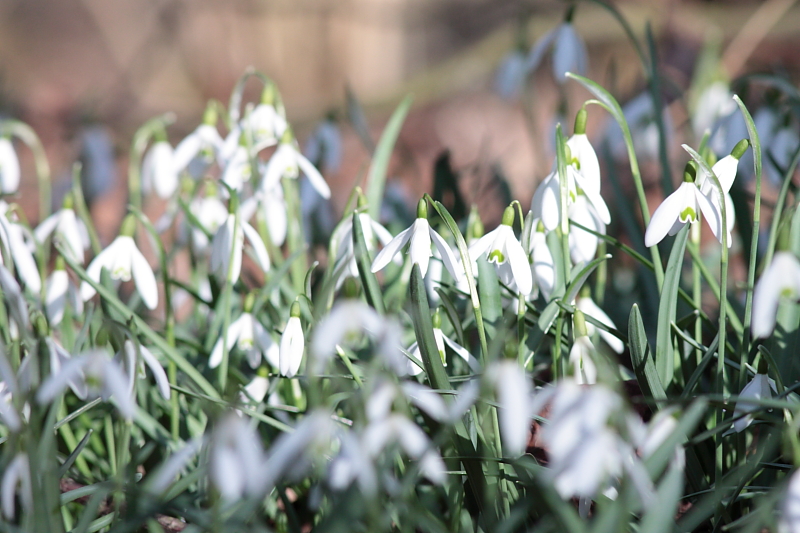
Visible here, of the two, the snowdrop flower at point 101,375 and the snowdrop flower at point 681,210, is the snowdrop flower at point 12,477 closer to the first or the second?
the snowdrop flower at point 101,375

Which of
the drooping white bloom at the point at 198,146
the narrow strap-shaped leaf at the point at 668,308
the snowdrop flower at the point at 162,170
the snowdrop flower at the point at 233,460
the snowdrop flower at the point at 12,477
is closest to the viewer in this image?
the snowdrop flower at the point at 233,460

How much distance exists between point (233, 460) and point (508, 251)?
0.41 meters

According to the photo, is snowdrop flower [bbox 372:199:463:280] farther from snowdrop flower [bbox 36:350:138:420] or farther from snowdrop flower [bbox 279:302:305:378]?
snowdrop flower [bbox 36:350:138:420]

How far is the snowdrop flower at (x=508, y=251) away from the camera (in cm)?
74

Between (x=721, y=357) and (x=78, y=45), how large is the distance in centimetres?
634

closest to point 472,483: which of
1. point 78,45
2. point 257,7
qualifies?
point 257,7

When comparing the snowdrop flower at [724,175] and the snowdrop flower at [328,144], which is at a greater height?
the snowdrop flower at [724,175]

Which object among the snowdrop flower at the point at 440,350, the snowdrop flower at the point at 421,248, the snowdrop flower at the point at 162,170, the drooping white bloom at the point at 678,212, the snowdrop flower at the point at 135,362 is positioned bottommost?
the snowdrop flower at the point at 440,350

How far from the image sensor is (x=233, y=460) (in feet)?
1.47

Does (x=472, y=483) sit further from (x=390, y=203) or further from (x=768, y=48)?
(x=768, y=48)

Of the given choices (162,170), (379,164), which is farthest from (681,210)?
Result: (162,170)

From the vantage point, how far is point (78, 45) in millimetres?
5809

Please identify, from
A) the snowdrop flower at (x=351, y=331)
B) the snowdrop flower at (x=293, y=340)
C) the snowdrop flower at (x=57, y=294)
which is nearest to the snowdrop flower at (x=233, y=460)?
the snowdrop flower at (x=351, y=331)

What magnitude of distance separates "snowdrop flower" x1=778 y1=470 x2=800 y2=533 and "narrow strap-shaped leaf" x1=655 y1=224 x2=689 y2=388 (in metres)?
0.29
